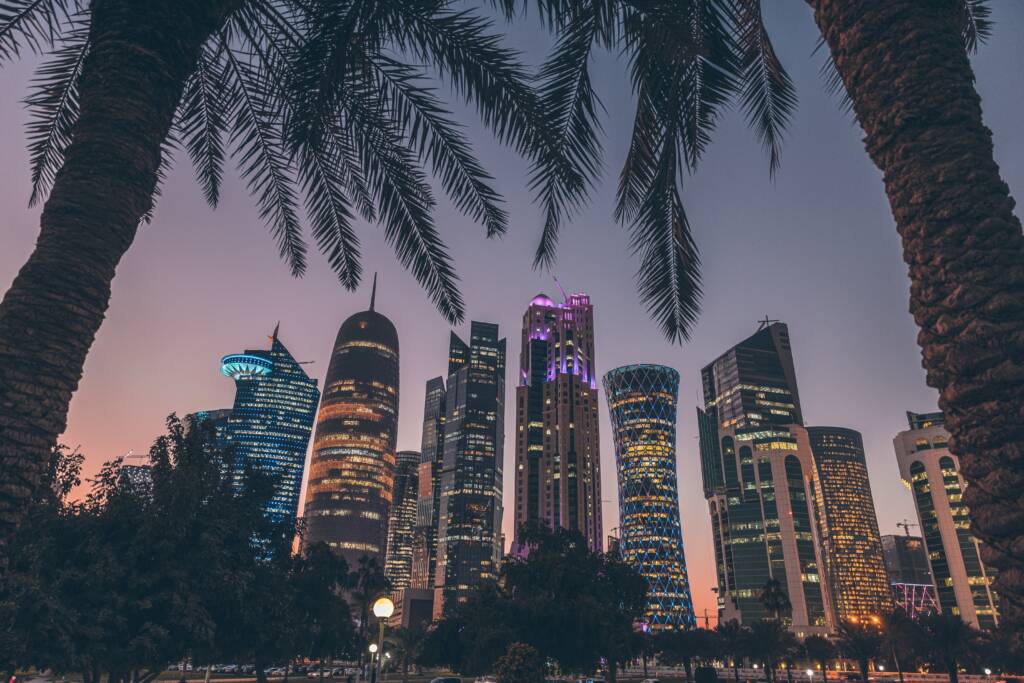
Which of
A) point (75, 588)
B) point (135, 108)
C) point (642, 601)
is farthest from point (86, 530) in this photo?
point (642, 601)

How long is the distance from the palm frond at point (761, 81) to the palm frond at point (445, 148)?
3783 millimetres

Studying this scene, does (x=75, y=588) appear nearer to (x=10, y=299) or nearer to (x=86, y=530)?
(x=86, y=530)

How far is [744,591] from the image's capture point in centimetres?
19550

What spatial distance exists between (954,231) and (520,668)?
76.4 feet

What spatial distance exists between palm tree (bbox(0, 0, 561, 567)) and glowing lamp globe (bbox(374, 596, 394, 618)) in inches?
269

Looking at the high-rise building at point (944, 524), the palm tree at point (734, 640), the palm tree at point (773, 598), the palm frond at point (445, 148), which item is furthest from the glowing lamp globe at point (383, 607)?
the high-rise building at point (944, 524)

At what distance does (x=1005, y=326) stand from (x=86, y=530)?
66.4 ft

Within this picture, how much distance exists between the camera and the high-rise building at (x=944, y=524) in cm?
15725

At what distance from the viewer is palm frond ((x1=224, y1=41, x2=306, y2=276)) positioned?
30.1 feet

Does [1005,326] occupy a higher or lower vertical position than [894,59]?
lower

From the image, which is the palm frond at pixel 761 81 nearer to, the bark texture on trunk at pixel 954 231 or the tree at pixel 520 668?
the bark texture on trunk at pixel 954 231

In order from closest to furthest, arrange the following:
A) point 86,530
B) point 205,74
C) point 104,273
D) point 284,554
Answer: point 104,273 < point 205,74 < point 86,530 < point 284,554

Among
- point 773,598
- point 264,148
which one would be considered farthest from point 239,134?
point 773,598

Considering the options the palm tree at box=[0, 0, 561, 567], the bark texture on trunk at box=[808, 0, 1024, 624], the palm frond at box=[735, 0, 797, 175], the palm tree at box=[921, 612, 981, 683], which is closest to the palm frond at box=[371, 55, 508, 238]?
the palm tree at box=[0, 0, 561, 567]
